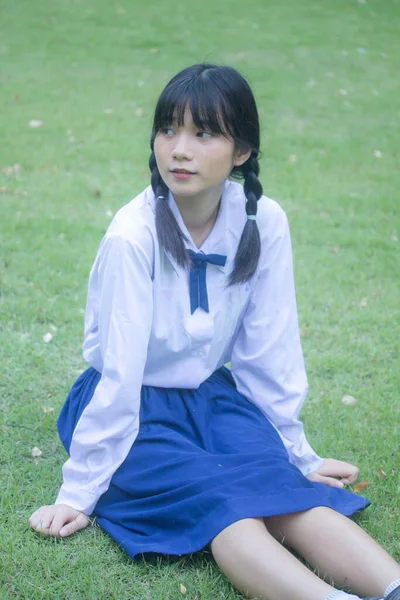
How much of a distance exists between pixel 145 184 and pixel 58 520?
3.71 m

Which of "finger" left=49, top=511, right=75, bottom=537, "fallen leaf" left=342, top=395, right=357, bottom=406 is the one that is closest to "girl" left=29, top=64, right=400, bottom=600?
"finger" left=49, top=511, right=75, bottom=537

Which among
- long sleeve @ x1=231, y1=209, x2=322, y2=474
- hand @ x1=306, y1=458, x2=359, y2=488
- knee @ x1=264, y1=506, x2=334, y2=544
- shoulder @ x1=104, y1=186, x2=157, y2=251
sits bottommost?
hand @ x1=306, y1=458, x2=359, y2=488

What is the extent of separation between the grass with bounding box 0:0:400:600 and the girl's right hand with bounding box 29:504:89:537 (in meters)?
0.04

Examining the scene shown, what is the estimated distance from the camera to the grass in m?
2.68

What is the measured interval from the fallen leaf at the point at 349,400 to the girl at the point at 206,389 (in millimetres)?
631

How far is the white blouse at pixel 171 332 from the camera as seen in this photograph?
8.06 ft

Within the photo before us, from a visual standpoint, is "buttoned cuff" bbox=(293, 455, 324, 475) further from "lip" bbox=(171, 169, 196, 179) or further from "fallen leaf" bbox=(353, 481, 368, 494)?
"lip" bbox=(171, 169, 196, 179)

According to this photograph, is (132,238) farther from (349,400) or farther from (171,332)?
(349,400)

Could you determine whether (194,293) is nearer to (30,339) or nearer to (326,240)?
(30,339)

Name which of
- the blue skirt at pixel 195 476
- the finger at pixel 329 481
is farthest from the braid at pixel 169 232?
the finger at pixel 329 481

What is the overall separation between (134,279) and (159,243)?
141mm

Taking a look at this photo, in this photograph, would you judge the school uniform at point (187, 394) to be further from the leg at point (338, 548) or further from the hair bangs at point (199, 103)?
the hair bangs at point (199, 103)

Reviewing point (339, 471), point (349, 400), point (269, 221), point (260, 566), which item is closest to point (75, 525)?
point (260, 566)

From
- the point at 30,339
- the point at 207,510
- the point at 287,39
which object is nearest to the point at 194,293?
the point at 207,510
